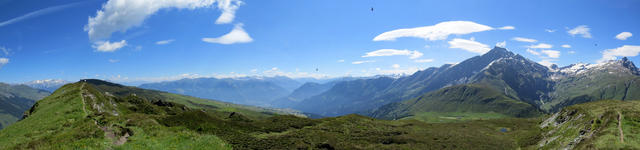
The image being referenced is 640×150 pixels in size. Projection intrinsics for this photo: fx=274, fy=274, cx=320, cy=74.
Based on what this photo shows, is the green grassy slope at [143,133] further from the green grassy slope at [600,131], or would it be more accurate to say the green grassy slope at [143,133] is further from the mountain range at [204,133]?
the green grassy slope at [600,131]

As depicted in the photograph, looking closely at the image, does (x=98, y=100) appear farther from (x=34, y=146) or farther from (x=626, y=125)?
(x=626, y=125)

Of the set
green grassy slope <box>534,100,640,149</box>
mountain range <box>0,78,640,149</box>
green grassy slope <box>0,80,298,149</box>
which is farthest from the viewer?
green grassy slope <box>534,100,640,149</box>

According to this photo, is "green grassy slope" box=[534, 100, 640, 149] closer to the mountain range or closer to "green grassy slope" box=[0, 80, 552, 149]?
the mountain range

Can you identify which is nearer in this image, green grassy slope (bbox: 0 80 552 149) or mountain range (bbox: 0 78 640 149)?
green grassy slope (bbox: 0 80 552 149)

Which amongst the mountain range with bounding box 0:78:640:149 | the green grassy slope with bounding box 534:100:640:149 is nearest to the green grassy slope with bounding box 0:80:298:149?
the mountain range with bounding box 0:78:640:149

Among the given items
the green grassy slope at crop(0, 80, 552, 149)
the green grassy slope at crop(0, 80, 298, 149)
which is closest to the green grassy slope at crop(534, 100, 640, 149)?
the green grassy slope at crop(0, 80, 552, 149)

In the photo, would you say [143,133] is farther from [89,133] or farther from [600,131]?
[600,131]

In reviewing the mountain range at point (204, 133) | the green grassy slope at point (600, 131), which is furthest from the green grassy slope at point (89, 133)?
the green grassy slope at point (600, 131)

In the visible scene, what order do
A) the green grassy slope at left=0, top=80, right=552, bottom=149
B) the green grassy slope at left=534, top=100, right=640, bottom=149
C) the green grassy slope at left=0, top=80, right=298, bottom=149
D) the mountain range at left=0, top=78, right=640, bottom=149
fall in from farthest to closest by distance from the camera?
the green grassy slope at left=534, top=100, right=640, bottom=149 < the mountain range at left=0, top=78, right=640, bottom=149 < the green grassy slope at left=0, top=80, right=552, bottom=149 < the green grassy slope at left=0, top=80, right=298, bottom=149

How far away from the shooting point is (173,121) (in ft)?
170

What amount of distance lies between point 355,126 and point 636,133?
222ft

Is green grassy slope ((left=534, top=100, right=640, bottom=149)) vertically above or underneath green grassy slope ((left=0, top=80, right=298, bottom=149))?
underneath

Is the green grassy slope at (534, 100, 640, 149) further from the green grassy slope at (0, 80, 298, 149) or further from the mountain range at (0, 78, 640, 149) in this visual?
the green grassy slope at (0, 80, 298, 149)

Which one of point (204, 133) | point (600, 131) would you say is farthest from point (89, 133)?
point (600, 131)
